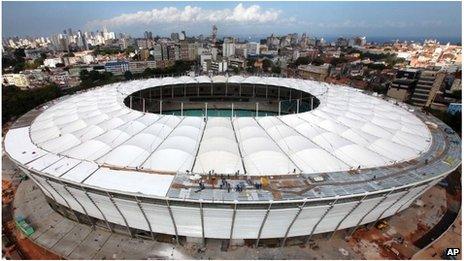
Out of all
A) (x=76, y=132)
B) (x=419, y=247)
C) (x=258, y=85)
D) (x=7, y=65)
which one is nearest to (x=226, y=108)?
(x=258, y=85)

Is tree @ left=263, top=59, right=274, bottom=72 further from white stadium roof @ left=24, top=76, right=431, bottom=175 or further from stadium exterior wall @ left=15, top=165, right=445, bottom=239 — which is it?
stadium exterior wall @ left=15, top=165, right=445, bottom=239

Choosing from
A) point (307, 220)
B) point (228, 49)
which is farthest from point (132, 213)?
point (228, 49)

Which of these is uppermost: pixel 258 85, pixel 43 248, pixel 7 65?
pixel 258 85

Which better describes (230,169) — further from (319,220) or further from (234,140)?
(319,220)

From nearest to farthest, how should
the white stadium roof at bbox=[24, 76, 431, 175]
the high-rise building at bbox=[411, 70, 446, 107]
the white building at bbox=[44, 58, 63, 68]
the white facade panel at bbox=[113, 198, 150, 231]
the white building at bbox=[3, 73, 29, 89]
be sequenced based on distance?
the white facade panel at bbox=[113, 198, 150, 231] < the white stadium roof at bbox=[24, 76, 431, 175] < the high-rise building at bbox=[411, 70, 446, 107] < the white building at bbox=[3, 73, 29, 89] < the white building at bbox=[44, 58, 63, 68]

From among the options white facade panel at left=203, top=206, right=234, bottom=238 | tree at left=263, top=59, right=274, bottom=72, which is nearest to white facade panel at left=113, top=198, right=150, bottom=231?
white facade panel at left=203, top=206, right=234, bottom=238

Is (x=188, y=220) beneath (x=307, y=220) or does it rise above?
beneath

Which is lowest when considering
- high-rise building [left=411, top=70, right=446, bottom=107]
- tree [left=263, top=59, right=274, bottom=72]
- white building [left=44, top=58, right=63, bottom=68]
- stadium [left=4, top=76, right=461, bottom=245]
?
white building [left=44, top=58, right=63, bottom=68]

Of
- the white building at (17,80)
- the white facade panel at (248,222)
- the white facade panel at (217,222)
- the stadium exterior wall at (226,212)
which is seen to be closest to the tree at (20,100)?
the white building at (17,80)

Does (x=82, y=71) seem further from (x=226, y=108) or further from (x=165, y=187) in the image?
(x=165, y=187)
